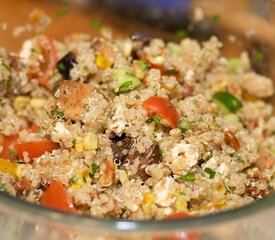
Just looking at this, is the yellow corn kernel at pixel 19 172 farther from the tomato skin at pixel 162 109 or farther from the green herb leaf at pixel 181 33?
the green herb leaf at pixel 181 33

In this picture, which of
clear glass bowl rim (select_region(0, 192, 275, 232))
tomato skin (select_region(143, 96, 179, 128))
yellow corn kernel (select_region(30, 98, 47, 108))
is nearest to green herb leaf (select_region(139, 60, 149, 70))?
tomato skin (select_region(143, 96, 179, 128))

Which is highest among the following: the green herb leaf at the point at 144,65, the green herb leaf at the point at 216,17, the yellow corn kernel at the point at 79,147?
the green herb leaf at the point at 144,65

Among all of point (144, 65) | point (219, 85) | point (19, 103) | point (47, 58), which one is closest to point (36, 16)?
point (47, 58)

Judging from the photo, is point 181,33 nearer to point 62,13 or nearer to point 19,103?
point 62,13

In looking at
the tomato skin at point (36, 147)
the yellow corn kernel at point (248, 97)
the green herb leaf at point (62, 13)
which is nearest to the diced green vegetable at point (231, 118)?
the yellow corn kernel at point (248, 97)

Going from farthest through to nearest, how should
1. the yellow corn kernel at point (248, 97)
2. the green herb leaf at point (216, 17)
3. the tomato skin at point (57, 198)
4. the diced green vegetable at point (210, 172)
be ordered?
the green herb leaf at point (216, 17), the yellow corn kernel at point (248, 97), the diced green vegetable at point (210, 172), the tomato skin at point (57, 198)

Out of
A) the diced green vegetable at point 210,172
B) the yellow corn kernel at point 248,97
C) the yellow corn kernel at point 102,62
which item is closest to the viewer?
the diced green vegetable at point 210,172

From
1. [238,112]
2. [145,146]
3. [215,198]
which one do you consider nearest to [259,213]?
[215,198]
